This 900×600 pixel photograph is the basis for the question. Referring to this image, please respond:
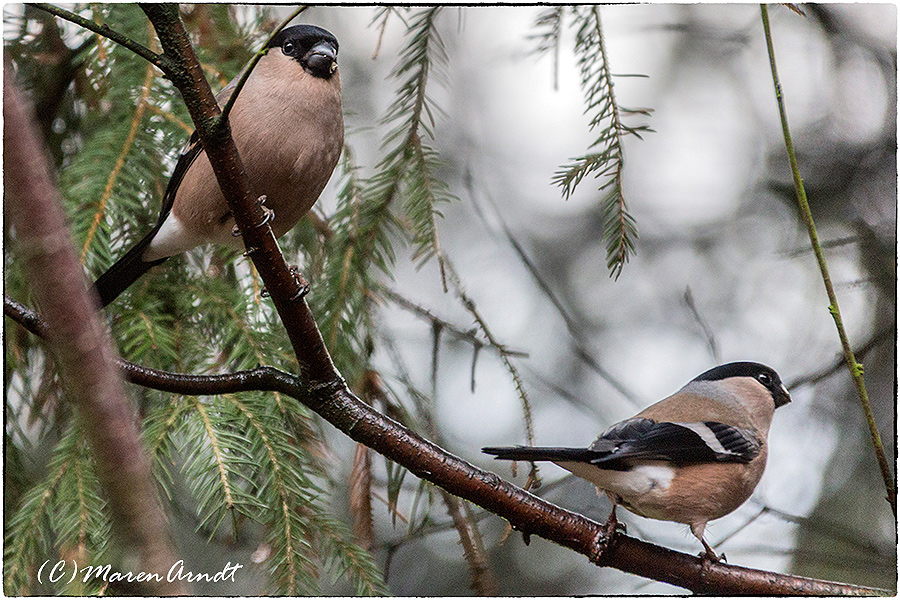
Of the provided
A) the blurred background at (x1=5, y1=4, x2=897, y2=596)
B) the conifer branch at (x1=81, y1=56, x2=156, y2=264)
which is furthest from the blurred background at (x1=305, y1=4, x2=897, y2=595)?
the conifer branch at (x1=81, y1=56, x2=156, y2=264)

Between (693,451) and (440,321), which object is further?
(440,321)

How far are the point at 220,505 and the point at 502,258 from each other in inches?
29.7

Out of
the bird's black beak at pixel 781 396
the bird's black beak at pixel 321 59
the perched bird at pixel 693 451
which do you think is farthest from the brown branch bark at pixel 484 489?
the bird's black beak at pixel 321 59

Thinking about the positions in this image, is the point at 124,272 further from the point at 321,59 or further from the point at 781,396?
the point at 781,396

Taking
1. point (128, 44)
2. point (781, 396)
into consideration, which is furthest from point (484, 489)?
point (128, 44)

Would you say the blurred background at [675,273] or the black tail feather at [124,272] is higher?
the blurred background at [675,273]

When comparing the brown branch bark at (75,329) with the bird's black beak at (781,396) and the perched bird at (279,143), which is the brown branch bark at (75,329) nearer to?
the perched bird at (279,143)

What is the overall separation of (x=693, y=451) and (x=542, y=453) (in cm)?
23

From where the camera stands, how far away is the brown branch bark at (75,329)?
31 cm

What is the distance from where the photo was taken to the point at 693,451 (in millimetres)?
853

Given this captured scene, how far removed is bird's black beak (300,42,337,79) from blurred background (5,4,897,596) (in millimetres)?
66

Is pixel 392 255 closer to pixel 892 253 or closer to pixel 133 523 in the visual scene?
pixel 892 253

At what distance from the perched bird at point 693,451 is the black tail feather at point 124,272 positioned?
1.92 feet

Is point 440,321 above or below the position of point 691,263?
below
